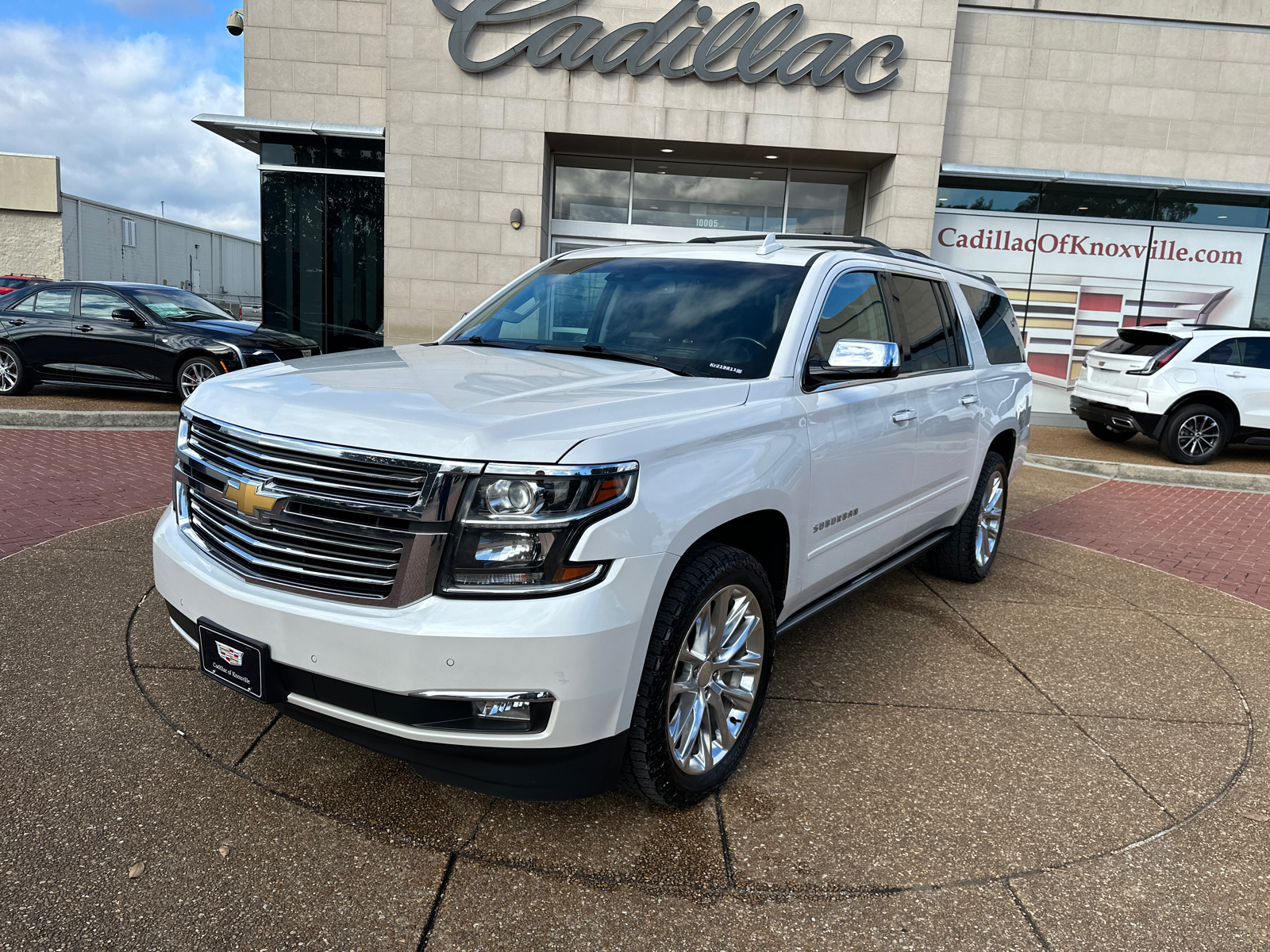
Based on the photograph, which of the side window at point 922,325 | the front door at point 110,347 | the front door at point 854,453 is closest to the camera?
the front door at point 854,453

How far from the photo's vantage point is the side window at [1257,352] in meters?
11.4

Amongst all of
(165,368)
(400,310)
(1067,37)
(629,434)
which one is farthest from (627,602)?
(1067,37)

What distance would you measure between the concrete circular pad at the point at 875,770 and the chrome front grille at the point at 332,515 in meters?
0.87

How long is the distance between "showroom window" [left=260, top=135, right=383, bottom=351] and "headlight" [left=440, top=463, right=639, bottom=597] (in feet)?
45.0

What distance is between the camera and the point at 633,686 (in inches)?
99.8

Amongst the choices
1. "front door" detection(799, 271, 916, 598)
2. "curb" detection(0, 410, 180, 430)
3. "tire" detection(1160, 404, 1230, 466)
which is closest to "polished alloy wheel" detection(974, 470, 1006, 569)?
"front door" detection(799, 271, 916, 598)

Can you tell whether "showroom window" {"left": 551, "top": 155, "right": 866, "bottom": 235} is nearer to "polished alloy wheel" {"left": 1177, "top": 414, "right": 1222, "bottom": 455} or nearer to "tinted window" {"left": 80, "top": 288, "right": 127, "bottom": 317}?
"polished alloy wheel" {"left": 1177, "top": 414, "right": 1222, "bottom": 455}

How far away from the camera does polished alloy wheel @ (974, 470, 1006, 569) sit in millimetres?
5568

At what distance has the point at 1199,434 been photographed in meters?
11.4

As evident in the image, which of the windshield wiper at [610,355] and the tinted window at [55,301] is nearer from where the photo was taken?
the windshield wiper at [610,355]

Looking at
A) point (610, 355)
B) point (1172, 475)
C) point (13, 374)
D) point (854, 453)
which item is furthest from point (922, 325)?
point (13, 374)

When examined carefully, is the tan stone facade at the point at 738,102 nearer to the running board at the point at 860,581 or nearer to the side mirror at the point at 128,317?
the side mirror at the point at 128,317

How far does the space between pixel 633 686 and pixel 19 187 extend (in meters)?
51.2

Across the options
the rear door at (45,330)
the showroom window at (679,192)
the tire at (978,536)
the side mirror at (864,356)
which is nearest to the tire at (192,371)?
the rear door at (45,330)
